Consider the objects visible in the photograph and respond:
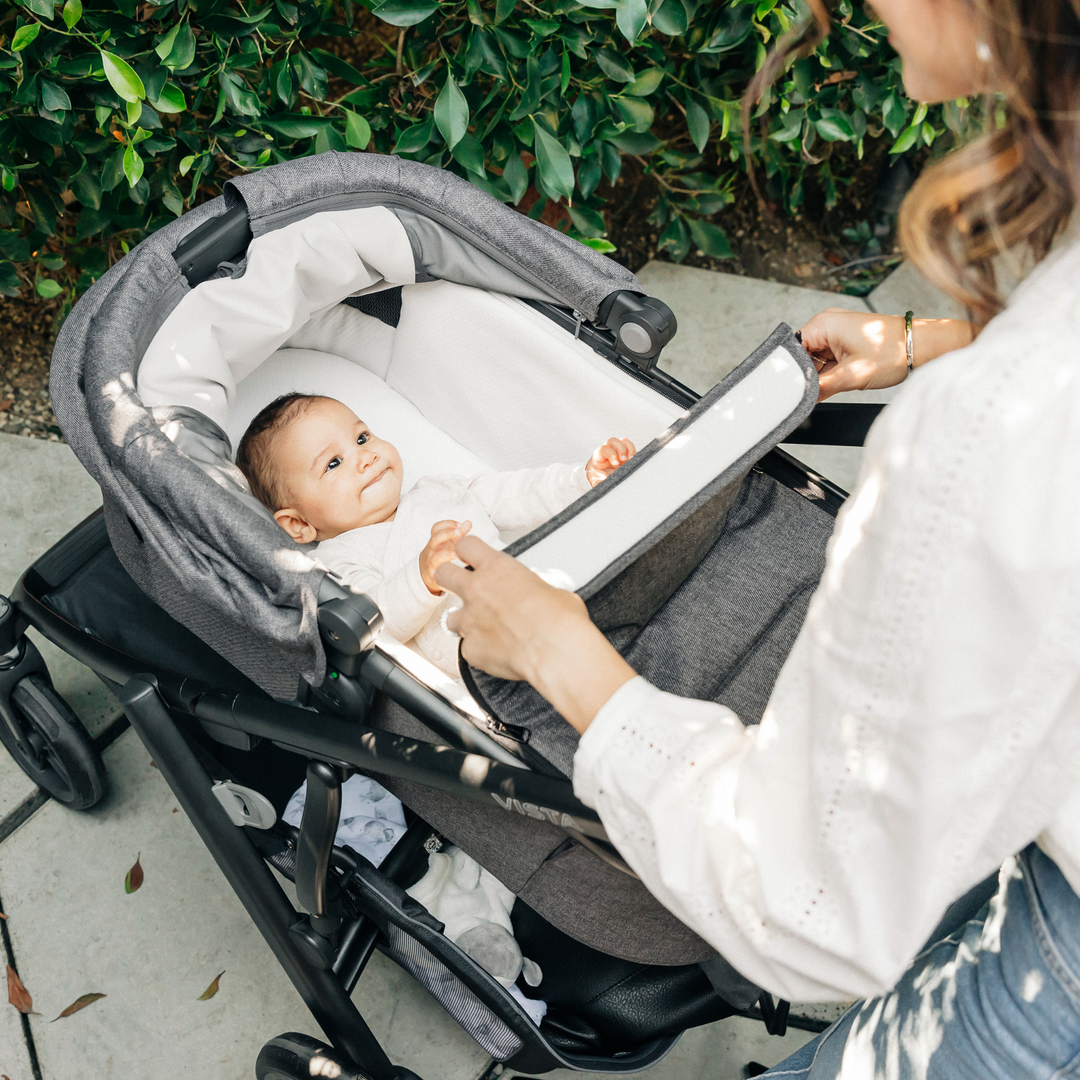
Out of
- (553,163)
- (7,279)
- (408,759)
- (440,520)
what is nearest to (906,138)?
(553,163)

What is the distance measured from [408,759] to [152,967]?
3.35 ft

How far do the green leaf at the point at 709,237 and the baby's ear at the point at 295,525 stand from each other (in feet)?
4.63

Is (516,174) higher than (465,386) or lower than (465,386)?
higher

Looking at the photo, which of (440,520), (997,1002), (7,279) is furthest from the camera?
(7,279)

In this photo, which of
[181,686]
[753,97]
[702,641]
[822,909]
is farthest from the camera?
[702,641]

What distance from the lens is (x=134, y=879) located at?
6.00ft

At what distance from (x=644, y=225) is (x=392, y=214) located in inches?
57.7

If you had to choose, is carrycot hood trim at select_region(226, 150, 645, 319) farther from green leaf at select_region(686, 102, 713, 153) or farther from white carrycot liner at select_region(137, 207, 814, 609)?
green leaf at select_region(686, 102, 713, 153)

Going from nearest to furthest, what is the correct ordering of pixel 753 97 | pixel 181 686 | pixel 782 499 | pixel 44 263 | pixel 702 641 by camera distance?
pixel 753 97 → pixel 181 686 → pixel 702 641 → pixel 782 499 → pixel 44 263

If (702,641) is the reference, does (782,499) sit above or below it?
above

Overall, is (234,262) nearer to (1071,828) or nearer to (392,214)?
(392,214)

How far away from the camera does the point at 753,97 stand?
0.99m

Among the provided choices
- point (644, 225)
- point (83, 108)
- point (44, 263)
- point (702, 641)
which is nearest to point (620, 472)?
point (702, 641)

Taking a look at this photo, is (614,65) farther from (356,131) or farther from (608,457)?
(608,457)
